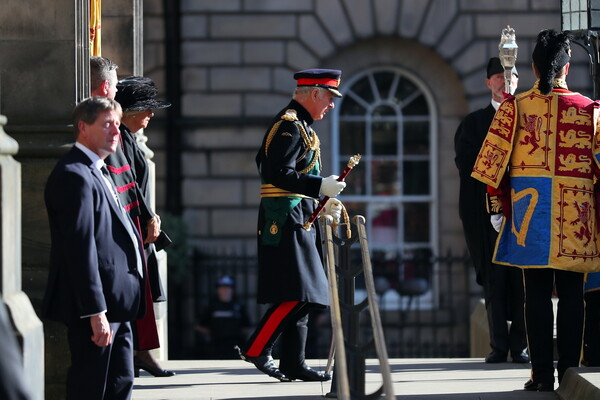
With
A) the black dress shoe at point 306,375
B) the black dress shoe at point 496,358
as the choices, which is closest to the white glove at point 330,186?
the black dress shoe at point 306,375

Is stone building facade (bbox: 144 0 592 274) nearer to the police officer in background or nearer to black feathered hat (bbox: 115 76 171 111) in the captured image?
the police officer in background

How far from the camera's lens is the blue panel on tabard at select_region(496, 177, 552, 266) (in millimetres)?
7125

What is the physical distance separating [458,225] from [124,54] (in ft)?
27.5

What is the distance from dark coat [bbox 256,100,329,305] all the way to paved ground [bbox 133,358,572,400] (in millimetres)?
502

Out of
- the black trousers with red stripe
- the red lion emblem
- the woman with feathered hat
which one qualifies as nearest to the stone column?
the woman with feathered hat

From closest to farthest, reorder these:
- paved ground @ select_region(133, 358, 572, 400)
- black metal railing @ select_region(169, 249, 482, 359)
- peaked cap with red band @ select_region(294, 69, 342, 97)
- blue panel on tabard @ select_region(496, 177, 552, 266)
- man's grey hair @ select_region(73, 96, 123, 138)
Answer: man's grey hair @ select_region(73, 96, 123, 138)
blue panel on tabard @ select_region(496, 177, 552, 266)
paved ground @ select_region(133, 358, 572, 400)
peaked cap with red band @ select_region(294, 69, 342, 97)
black metal railing @ select_region(169, 249, 482, 359)

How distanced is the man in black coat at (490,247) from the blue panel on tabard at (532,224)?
6.13 ft

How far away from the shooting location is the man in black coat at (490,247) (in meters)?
9.05

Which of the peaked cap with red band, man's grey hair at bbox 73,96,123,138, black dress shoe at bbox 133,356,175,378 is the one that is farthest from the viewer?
black dress shoe at bbox 133,356,175,378

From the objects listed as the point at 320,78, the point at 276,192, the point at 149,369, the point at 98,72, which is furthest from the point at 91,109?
the point at 149,369

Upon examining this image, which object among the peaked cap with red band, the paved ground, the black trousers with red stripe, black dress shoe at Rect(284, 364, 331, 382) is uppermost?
the peaked cap with red band

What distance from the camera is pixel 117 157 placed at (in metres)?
7.14

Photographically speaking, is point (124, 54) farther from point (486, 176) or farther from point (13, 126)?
point (486, 176)

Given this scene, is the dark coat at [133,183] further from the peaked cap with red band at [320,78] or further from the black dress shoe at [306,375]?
the peaked cap with red band at [320,78]
